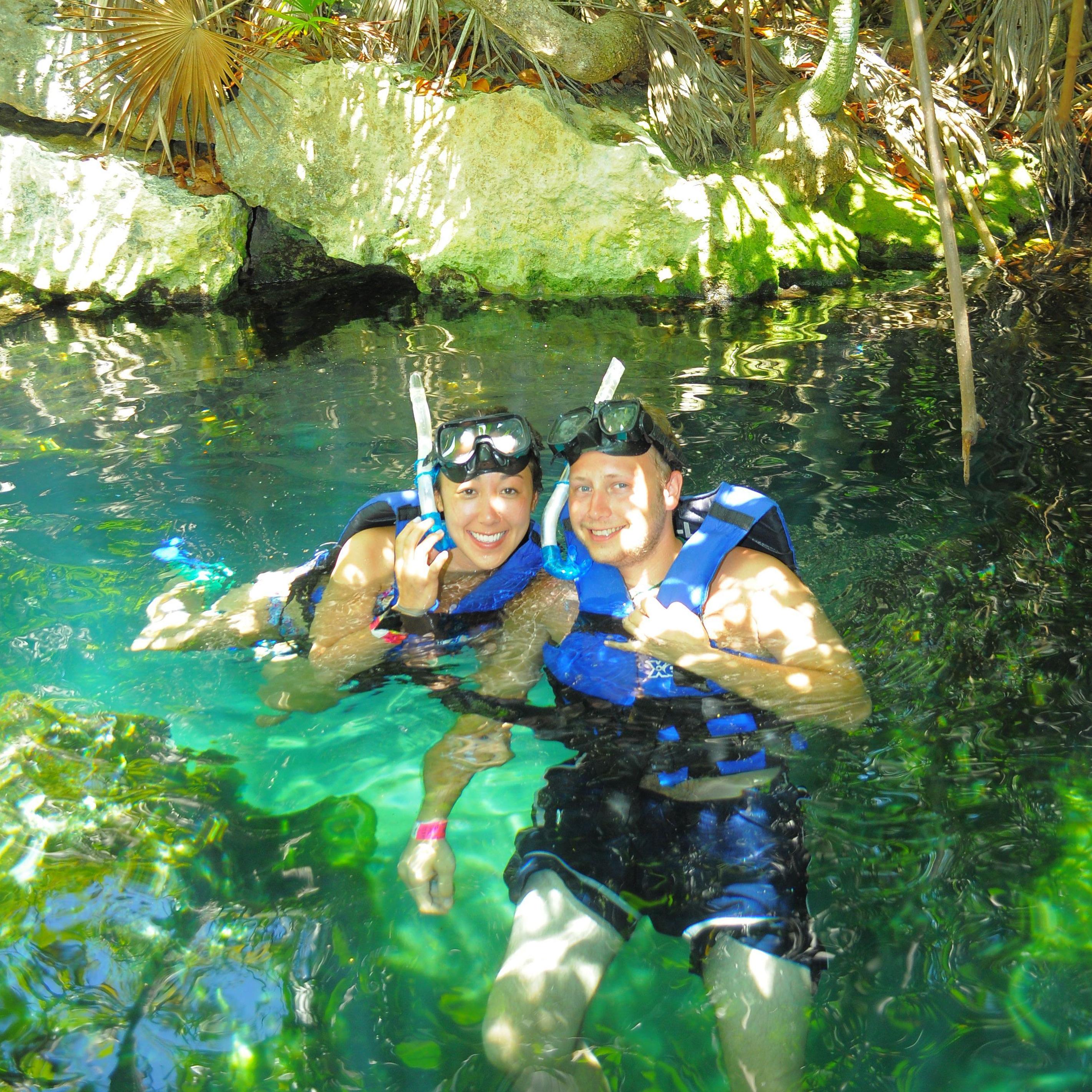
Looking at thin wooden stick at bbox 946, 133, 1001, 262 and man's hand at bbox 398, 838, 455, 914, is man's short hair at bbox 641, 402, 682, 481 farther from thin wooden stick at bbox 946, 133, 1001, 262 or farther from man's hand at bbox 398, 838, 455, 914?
thin wooden stick at bbox 946, 133, 1001, 262

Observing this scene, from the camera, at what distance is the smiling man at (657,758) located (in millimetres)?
2424

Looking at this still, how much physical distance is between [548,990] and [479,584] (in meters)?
1.71

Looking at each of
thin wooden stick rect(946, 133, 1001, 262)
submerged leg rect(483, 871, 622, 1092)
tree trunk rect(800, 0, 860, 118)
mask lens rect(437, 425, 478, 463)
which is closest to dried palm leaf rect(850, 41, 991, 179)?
thin wooden stick rect(946, 133, 1001, 262)

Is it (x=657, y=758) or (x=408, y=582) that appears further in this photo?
(x=408, y=582)

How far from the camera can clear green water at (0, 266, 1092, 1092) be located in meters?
2.38

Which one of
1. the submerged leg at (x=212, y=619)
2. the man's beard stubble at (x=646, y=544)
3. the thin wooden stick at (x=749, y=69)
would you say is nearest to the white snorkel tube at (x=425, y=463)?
the man's beard stubble at (x=646, y=544)

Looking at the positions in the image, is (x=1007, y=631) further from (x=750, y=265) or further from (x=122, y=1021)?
(x=750, y=265)

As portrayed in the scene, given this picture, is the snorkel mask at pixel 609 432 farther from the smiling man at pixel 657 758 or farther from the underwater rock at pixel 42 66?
the underwater rock at pixel 42 66

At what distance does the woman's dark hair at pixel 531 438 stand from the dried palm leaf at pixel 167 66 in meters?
5.96

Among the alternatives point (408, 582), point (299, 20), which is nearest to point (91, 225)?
point (299, 20)

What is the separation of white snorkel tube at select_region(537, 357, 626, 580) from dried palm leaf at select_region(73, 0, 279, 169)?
624 centimetres

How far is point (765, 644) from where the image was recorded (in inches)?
125

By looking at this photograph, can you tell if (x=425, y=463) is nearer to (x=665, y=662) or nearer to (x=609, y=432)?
(x=609, y=432)

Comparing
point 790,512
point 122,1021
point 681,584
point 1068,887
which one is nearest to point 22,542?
point 122,1021
